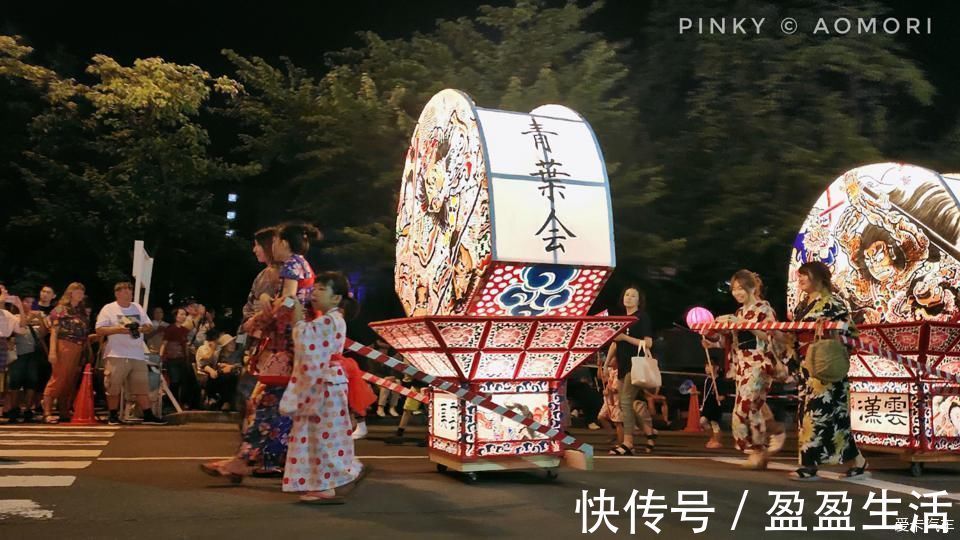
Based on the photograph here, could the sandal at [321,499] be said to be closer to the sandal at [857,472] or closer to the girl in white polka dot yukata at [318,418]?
the girl in white polka dot yukata at [318,418]

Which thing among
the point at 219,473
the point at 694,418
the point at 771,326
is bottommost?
the point at 694,418

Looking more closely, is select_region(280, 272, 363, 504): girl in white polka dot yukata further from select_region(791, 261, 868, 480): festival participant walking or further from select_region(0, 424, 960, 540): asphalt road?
select_region(791, 261, 868, 480): festival participant walking

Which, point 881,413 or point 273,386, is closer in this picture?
point 273,386

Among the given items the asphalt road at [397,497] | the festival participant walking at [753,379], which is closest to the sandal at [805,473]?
the asphalt road at [397,497]

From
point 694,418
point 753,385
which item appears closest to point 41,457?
point 753,385

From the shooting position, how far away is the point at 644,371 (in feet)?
30.6

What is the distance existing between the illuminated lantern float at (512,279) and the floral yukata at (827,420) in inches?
71.7

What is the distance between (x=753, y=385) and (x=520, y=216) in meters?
2.99

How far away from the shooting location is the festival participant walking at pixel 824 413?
7.47 m

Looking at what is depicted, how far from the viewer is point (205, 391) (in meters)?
14.1

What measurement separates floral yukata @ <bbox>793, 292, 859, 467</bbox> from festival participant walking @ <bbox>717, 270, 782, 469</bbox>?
2.06 feet

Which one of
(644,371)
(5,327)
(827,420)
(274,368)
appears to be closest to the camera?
(274,368)

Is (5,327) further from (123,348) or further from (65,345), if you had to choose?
(123,348)

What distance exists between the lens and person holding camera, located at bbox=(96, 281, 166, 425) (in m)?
11.3
